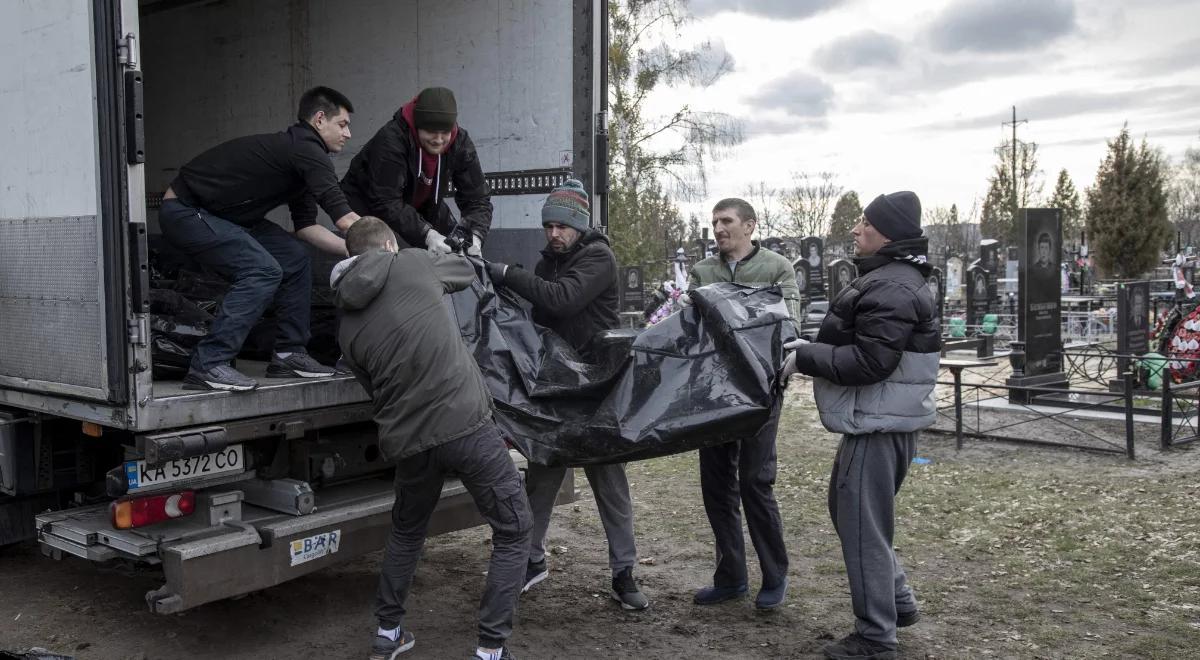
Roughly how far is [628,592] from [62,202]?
9.30 ft

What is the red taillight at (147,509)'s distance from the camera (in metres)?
3.73

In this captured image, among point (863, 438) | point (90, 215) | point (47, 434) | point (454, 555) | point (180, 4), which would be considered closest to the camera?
point (90, 215)

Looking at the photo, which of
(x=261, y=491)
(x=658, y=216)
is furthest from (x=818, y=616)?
(x=658, y=216)

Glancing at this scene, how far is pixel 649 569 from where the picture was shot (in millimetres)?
5258

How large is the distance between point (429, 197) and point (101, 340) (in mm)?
1882

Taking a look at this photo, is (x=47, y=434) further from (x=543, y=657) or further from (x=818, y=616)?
(x=818, y=616)

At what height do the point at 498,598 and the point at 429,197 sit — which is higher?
the point at 429,197

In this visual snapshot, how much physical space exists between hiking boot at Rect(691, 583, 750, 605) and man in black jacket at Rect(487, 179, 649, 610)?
10.2 inches

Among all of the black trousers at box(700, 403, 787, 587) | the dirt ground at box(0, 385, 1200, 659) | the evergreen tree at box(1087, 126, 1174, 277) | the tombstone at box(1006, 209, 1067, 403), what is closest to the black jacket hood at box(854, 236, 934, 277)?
the black trousers at box(700, 403, 787, 587)

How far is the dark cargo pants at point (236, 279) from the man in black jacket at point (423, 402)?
24.2 inches

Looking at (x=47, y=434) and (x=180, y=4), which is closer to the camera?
(x=47, y=434)

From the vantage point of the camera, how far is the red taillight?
147 inches

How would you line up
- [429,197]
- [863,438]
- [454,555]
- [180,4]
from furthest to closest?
[180,4]
[454,555]
[429,197]
[863,438]

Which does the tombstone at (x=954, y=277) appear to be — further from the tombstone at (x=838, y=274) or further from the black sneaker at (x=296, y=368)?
the black sneaker at (x=296, y=368)
